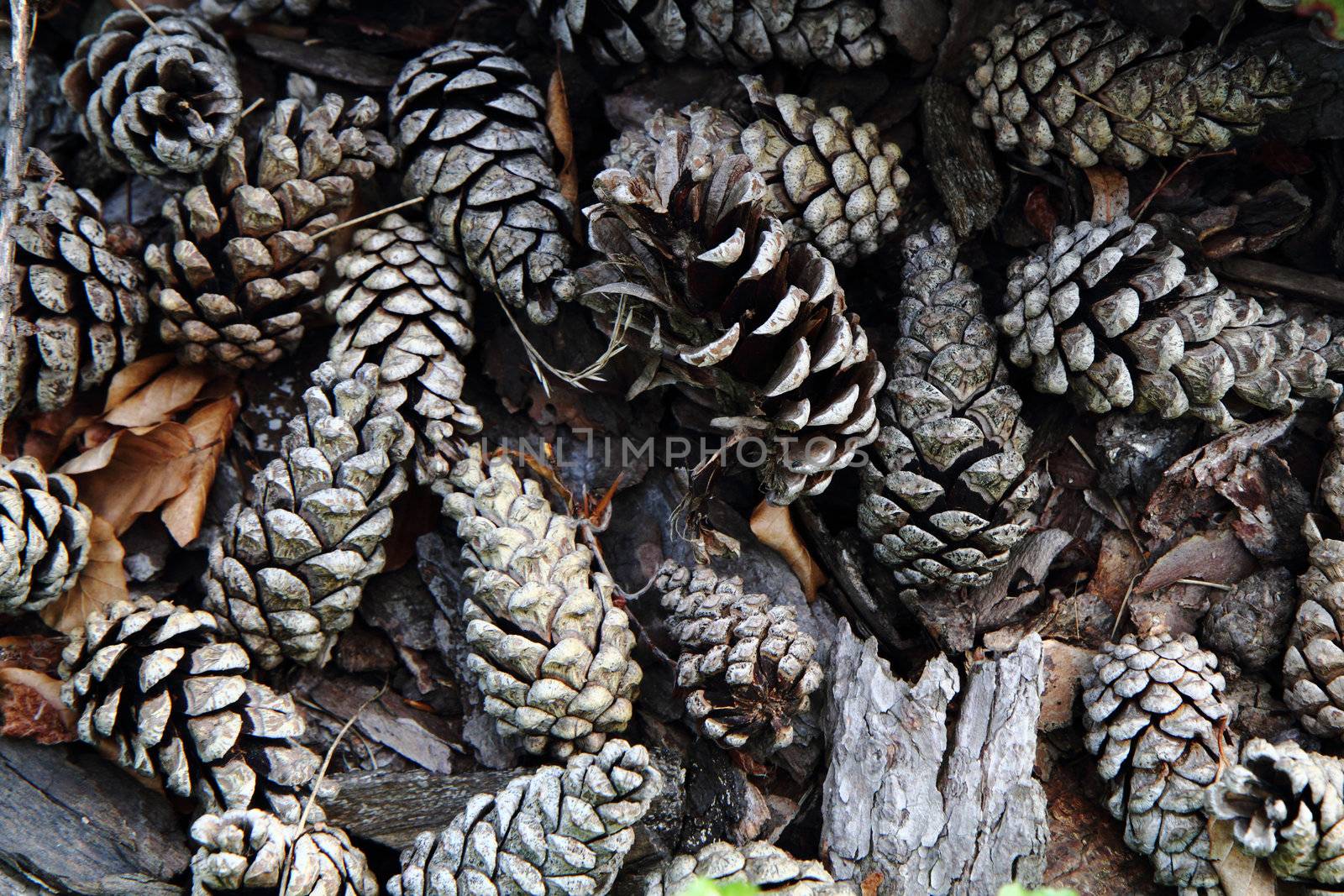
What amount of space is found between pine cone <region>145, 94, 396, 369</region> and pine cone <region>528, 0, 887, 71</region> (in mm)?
498

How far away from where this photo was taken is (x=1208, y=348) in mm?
1532

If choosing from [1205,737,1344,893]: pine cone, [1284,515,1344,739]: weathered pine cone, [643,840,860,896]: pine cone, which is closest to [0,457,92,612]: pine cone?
[643,840,860,896]: pine cone

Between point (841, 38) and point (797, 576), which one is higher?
point (841, 38)

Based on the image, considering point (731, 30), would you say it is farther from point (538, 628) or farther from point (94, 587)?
point (94, 587)

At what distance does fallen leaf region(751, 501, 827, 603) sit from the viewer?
1753 mm

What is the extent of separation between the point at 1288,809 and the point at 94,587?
6.39 feet

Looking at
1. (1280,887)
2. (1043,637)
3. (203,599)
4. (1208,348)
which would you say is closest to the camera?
(1280,887)

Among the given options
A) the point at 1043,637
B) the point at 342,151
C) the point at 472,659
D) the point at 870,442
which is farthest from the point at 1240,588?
the point at 342,151

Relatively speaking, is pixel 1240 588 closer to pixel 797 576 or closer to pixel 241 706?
pixel 797 576

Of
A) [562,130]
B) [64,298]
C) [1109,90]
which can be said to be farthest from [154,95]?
[1109,90]

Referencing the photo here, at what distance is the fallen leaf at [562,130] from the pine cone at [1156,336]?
87cm

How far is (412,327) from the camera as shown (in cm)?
176

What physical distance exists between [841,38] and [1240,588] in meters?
1.18

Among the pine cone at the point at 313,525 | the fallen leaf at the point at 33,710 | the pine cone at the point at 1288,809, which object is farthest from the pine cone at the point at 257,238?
the pine cone at the point at 1288,809
